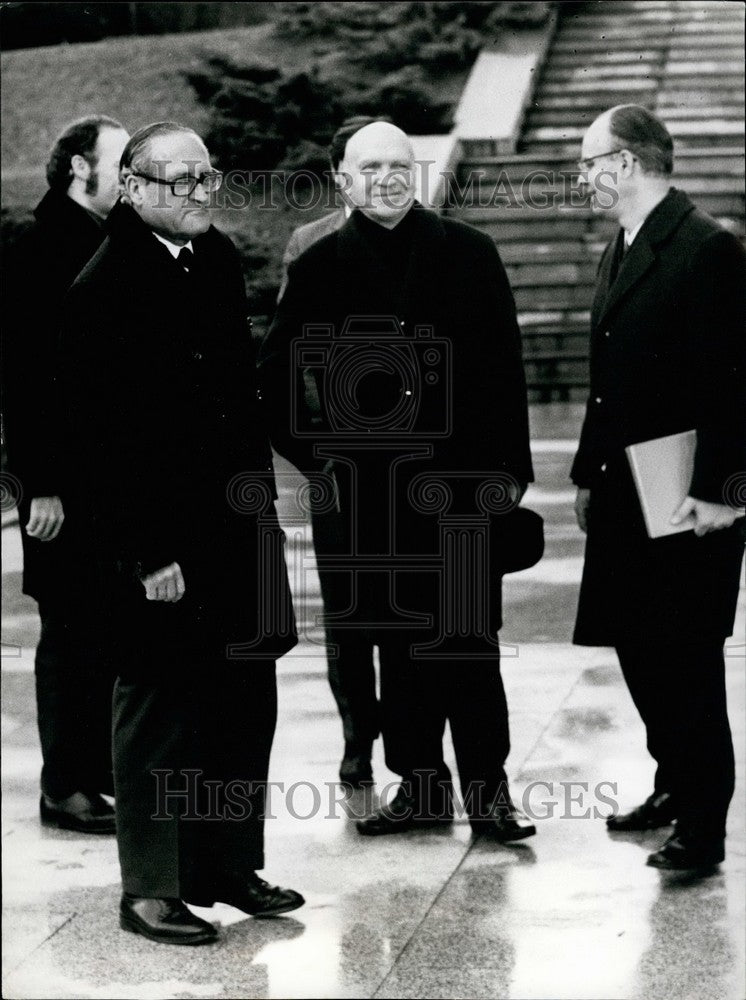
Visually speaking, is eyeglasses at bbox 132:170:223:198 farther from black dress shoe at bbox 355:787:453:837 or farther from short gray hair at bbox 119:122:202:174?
black dress shoe at bbox 355:787:453:837

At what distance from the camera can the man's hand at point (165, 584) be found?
148 inches

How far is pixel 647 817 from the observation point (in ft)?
15.1

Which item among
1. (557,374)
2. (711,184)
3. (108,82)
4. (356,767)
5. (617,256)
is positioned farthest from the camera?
(108,82)

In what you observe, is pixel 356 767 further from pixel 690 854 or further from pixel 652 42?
pixel 652 42

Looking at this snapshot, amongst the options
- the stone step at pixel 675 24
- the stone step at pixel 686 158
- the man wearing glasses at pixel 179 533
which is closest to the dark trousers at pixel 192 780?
the man wearing glasses at pixel 179 533

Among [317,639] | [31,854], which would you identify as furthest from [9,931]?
[317,639]

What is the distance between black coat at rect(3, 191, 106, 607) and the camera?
4.61 m

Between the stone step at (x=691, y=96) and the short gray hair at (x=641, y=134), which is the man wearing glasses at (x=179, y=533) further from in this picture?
the stone step at (x=691, y=96)

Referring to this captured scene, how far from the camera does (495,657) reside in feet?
15.3

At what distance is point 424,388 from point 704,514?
881mm

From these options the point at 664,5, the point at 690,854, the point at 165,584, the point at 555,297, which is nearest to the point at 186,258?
the point at 165,584

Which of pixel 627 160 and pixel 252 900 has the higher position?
pixel 627 160

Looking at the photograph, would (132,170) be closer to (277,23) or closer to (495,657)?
(495,657)

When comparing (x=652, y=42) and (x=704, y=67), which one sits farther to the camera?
(x=652, y=42)
